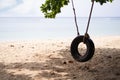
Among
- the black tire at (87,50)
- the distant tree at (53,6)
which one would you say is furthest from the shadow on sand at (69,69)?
the distant tree at (53,6)

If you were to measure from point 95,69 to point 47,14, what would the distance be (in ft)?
15.0

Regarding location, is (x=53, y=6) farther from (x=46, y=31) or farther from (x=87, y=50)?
(x=46, y=31)

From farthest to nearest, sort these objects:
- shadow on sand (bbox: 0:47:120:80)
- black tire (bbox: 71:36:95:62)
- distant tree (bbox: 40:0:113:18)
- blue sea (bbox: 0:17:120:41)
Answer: blue sea (bbox: 0:17:120:41) → distant tree (bbox: 40:0:113:18) → shadow on sand (bbox: 0:47:120:80) → black tire (bbox: 71:36:95:62)

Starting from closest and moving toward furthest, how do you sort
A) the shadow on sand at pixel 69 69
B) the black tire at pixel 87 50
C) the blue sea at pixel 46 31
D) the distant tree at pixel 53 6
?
the black tire at pixel 87 50 → the shadow on sand at pixel 69 69 → the distant tree at pixel 53 6 → the blue sea at pixel 46 31

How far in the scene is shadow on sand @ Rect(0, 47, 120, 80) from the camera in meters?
11.2

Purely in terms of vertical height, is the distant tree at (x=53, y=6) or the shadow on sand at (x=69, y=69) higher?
the distant tree at (x=53, y=6)

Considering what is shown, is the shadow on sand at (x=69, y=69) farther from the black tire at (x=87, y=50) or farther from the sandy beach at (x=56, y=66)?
the black tire at (x=87, y=50)

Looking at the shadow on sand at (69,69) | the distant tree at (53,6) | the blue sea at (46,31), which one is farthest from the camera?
the blue sea at (46,31)

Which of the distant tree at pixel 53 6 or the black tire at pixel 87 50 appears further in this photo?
the distant tree at pixel 53 6

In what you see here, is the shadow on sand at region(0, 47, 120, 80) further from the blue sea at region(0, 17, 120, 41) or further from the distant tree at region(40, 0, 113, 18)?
the blue sea at region(0, 17, 120, 41)

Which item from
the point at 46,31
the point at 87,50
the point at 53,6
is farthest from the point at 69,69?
the point at 46,31

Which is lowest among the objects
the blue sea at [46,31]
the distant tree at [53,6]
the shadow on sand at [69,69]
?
the blue sea at [46,31]

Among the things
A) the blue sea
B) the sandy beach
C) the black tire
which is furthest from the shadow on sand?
the blue sea

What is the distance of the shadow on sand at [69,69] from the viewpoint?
1119 centimetres
